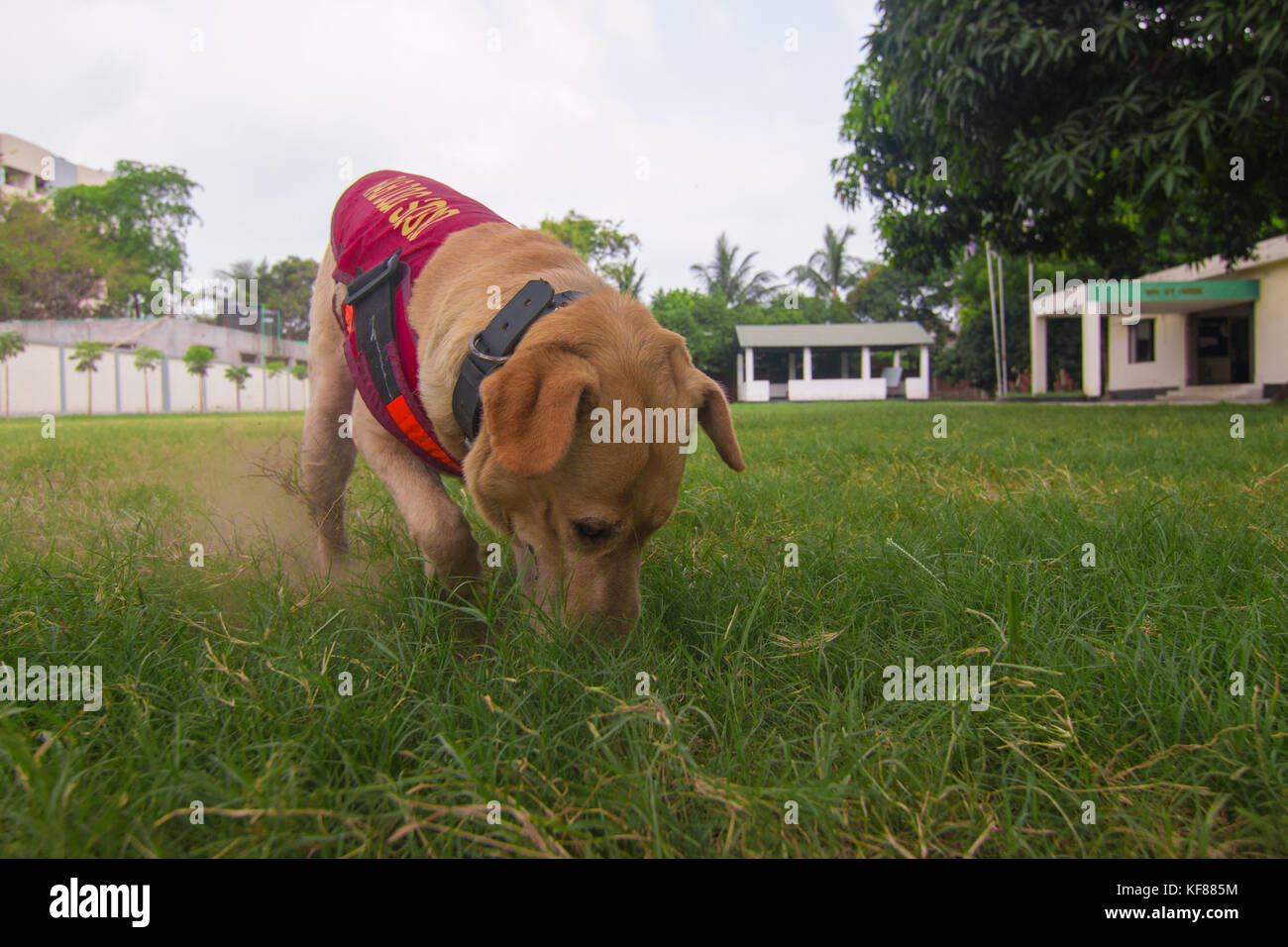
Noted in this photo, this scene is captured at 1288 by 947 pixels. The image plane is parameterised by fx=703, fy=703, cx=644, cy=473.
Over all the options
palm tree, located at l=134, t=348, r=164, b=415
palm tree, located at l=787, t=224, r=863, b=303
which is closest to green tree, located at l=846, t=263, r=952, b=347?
palm tree, located at l=787, t=224, r=863, b=303

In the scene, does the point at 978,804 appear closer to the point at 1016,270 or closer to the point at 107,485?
the point at 107,485

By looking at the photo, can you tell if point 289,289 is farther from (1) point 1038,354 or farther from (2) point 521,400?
(2) point 521,400

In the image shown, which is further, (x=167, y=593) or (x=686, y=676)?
(x=167, y=593)

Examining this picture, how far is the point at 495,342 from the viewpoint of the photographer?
2129mm

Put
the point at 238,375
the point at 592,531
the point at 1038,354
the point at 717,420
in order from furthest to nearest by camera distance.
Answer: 1. the point at 238,375
2. the point at 1038,354
3. the point at 717,420
4. the point at 592,531

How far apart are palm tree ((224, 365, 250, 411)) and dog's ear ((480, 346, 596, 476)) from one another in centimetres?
3814

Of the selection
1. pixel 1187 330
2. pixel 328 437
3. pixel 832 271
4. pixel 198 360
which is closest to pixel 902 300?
pixel 832 271

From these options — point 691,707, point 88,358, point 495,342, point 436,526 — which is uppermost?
point 88,358

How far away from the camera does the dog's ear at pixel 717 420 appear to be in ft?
7.85

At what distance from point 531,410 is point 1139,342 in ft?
108

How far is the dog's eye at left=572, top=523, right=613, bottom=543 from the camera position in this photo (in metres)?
2.06
